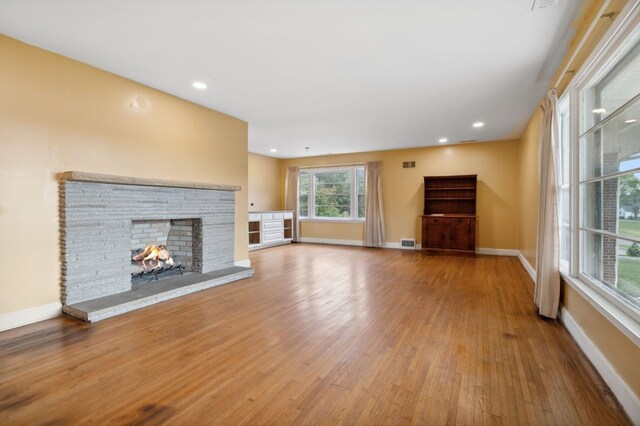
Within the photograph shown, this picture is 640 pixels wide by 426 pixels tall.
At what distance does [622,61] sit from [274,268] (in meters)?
4.82

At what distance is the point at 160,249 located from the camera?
4.53 meters

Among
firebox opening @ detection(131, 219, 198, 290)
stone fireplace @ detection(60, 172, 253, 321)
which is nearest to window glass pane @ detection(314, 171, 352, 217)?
stone fireplace @ detection(60, 172, 253, 321)

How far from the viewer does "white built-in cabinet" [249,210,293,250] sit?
791 centimetres

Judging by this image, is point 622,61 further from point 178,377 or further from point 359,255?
point 359,255

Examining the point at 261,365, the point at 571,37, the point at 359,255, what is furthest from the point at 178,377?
the point at 359,255

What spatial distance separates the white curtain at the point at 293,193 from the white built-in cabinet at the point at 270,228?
151 mm

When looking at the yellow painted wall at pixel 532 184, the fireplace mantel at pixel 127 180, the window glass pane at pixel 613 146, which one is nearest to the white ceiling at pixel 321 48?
the yellow painted wall at pixel 532 184

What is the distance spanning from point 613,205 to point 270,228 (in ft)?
23.1

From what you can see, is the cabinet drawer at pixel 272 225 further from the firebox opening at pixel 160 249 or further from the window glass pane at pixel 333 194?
the firebox opening at pixel 160 249

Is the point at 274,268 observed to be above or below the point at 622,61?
below

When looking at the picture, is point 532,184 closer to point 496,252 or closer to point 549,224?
point 549,224

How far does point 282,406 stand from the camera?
1.73 meters

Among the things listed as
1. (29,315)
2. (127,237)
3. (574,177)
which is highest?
(574,177)

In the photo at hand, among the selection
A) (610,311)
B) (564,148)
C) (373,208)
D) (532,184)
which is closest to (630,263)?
(610,311)
